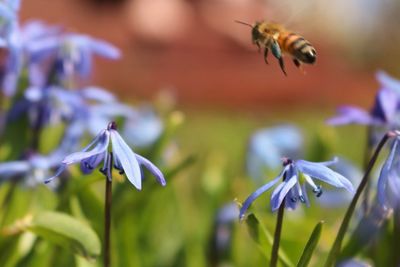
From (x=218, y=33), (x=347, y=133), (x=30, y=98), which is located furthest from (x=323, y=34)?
(x=30, y=98)

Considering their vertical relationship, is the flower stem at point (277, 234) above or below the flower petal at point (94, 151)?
below

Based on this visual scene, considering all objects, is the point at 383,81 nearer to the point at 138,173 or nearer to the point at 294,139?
the point at 138,173

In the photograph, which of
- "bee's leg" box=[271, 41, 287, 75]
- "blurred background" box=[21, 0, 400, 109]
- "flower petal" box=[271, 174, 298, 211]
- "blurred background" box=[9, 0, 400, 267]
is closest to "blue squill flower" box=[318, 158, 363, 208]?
"bee's leg" box=[271, 41, 287, 75]

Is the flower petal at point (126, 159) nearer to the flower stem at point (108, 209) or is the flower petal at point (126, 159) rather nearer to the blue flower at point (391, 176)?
the flower stem at point (108, 209)

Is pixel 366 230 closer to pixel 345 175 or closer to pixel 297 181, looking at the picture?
pixel 297 181

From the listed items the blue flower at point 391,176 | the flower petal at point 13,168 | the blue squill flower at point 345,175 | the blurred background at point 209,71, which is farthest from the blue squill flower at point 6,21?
the blurred background at point 209,71

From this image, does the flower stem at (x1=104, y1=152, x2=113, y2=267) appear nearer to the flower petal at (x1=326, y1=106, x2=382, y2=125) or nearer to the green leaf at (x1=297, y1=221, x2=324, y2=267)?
the green leaf at (x1=297, y1=221, x2=324, y2=267)
